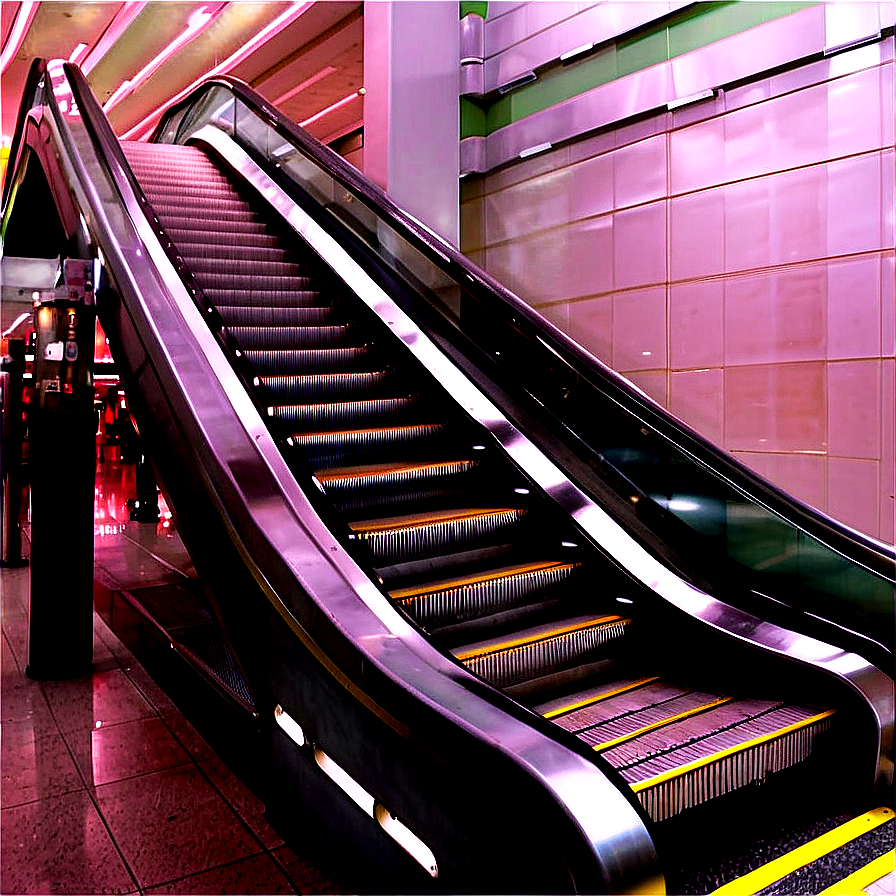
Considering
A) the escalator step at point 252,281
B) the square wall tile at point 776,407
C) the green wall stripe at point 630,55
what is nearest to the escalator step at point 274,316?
the escalator step at point 252,281

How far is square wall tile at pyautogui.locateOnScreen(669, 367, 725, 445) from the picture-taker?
4.66 metres

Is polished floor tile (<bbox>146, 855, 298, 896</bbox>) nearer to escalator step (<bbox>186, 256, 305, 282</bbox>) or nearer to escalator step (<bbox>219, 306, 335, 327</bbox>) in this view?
escalator step (<bbox>219, 306, 335, 327</bbox>)

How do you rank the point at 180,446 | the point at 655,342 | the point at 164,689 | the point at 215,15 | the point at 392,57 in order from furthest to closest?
1. the point at 215,15
2. the point at 392,57
3. the point at 655,342
4. the point at 164,689
5. the point at 180,446

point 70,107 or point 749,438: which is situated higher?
point 70,107

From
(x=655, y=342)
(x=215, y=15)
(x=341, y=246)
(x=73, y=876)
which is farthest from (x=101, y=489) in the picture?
(x=73, y=876)

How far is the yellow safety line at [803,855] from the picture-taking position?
6.78 ft

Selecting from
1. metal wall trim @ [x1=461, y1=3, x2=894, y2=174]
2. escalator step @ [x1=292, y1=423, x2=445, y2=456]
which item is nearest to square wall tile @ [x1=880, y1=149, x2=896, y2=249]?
metal wall trim @ [x1=461, y1=3, x2=894, y2=174]

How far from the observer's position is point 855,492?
13.2 feet

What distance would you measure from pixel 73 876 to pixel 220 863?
417mm

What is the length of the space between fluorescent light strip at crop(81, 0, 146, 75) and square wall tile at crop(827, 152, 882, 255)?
7855 mm

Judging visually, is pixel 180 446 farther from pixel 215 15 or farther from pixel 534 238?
pixel 215 15

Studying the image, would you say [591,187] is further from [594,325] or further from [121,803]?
[121,803]

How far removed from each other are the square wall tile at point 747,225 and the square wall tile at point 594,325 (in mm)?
898

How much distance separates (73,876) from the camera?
7.75ft
